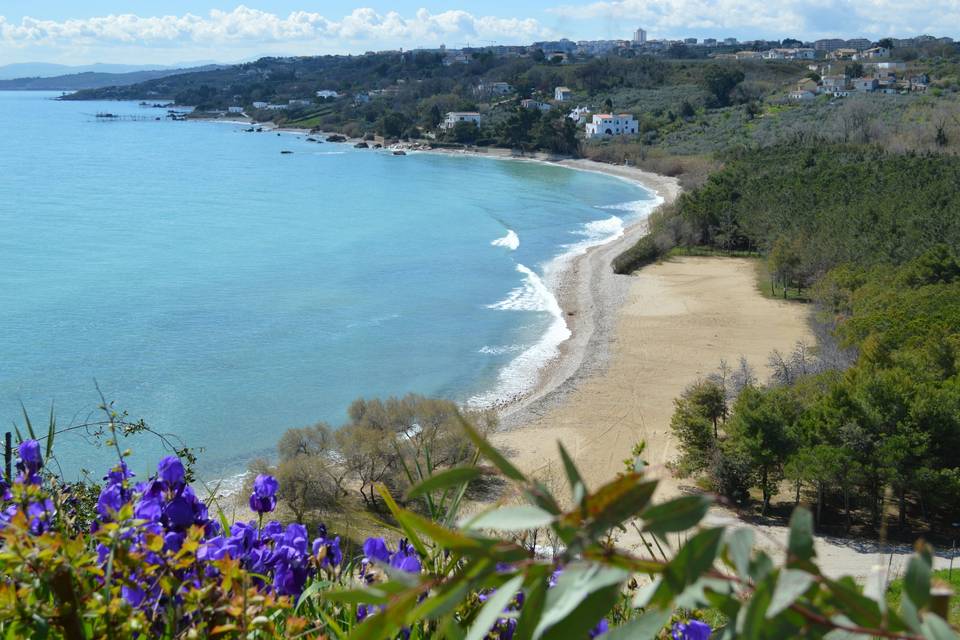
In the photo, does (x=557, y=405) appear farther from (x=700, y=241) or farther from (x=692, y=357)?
(x=700, y=241)

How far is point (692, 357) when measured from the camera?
2516 cm

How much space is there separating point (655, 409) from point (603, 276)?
14.7 metres

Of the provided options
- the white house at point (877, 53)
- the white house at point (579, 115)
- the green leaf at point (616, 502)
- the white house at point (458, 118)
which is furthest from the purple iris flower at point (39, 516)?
the white house at point (877, 53)

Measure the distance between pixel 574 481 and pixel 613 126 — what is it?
3319 inches

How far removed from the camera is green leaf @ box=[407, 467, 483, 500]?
81cm

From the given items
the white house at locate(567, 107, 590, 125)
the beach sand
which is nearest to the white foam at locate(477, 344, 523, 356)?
the beach sand

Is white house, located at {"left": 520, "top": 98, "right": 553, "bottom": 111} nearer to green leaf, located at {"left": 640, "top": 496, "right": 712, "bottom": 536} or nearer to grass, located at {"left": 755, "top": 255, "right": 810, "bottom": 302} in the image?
grass, located at {"left": 755, "top": 255, "right": 810, "bottom": 302}

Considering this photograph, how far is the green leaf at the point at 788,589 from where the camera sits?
0.76 meters

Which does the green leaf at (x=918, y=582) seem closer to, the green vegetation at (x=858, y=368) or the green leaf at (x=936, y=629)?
the green leaf at (x=936, y=629)

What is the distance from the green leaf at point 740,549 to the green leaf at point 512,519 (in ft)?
0.56

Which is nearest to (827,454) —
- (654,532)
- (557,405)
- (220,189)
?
(557,405)

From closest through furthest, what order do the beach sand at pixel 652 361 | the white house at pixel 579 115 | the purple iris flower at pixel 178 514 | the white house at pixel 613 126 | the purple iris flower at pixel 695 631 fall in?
the purple iris flower at pixel 695 631 → the purple iris flower at pixel 178 514 → the beach sand at pixel 652 361 → the white house at pixel 613 126 → the white house at pixel 579 115

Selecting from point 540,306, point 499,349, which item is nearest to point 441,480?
point 499,349

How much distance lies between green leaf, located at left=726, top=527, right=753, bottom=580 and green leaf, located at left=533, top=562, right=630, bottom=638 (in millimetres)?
97
